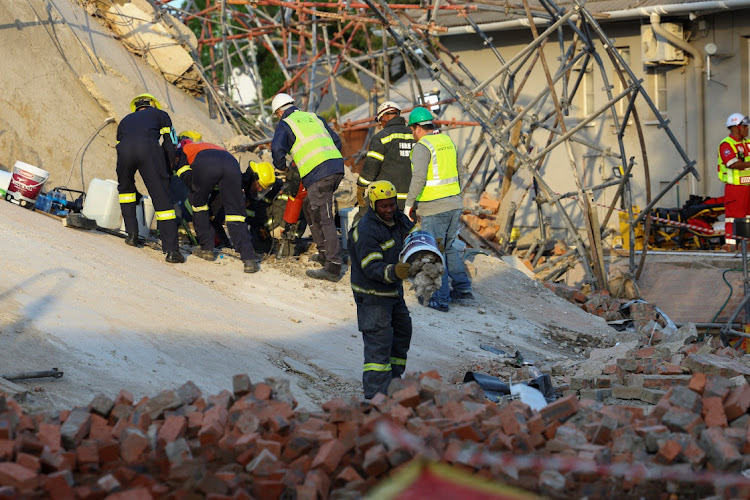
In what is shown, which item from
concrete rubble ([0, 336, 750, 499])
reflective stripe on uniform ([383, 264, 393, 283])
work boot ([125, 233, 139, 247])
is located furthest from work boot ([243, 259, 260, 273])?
concrete rubble ([0, 336, 750, 499])

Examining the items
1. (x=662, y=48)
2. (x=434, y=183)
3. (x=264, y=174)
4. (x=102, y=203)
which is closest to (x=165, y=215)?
(x=102, y=203)

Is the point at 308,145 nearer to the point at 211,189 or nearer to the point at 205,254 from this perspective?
the point at 211,189

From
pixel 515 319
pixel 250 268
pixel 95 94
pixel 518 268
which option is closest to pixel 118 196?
pixel 250 268

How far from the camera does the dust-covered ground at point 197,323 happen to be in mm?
6359

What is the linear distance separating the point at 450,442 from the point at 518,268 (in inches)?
311

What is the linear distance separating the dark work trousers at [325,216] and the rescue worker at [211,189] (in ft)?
2.28

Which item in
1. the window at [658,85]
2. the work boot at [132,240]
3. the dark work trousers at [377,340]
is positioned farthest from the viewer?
the window at [658,85]

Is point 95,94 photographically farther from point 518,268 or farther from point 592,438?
point 592,438

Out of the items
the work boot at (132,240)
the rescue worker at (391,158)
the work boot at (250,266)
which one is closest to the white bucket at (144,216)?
the work boot at (132,240)

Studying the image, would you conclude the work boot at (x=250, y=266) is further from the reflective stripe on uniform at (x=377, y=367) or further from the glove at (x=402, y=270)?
the glove at (x=402, y=270)

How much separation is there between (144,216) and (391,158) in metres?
2.71

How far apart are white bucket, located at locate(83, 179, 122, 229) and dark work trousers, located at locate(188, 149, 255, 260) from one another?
0.78 m

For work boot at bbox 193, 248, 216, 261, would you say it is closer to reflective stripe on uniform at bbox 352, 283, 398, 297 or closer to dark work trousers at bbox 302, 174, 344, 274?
dark work trousers at bbox 302, 174, 344, 274

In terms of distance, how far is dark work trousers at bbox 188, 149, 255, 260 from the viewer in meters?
9.41
